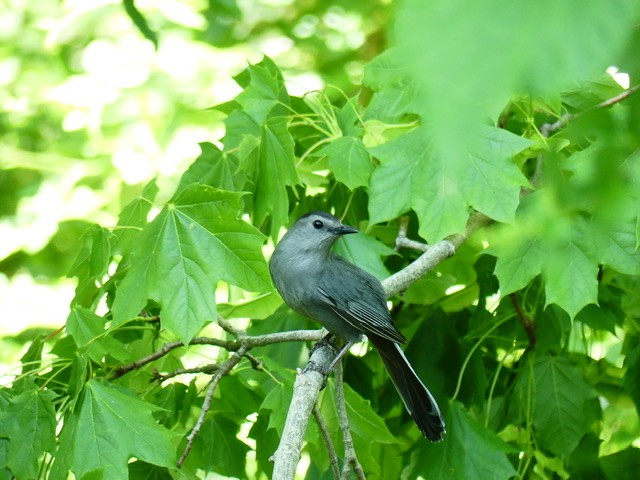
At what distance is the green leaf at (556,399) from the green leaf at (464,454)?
19cm

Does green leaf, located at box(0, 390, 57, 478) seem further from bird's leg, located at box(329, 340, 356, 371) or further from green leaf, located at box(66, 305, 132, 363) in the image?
bird's leg, located at box(329, 340, 356, 371)

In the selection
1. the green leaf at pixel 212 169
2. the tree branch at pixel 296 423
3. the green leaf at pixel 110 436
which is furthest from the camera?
the green leaf at pixel 212 169

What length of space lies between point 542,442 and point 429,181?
3.16ft

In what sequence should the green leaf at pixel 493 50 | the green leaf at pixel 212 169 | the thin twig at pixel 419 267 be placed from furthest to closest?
the green leaf at pixel 212 169, the thin twig at pixel 419 267, the green leaf at pixel 493 50

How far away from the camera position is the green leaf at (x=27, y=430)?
2391mm

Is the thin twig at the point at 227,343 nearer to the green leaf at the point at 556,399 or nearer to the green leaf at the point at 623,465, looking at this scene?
the green leaf at the point at 556,399

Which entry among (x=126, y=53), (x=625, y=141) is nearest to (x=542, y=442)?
(x=625, y=141)

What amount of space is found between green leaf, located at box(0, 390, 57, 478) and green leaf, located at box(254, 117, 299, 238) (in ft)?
3.02

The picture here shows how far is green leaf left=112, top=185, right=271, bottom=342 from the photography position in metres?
2.42

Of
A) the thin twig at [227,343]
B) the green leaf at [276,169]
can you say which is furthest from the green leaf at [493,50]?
the green leaf at [276,169]

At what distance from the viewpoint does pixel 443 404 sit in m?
3.03

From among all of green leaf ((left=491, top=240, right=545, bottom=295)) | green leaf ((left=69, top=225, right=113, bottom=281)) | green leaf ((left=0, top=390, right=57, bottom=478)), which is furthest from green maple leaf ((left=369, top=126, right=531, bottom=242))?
green leaf ((left=0, top=390, right=57, bottom=478))

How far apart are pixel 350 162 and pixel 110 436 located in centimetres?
111

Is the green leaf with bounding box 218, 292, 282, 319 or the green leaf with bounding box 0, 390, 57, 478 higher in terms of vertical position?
the green leaf with bounding box 0, 390, 57, 478
